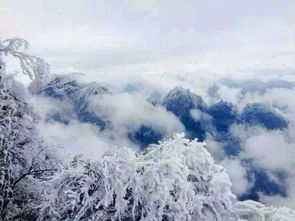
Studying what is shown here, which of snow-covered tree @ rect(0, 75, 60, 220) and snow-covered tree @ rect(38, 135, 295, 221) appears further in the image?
snow-covered tree @ rect(0, 75, 60, 220)

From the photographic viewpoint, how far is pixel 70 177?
36.2 feet

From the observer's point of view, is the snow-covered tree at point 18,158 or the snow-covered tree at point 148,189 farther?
the snow-covered tree at point 18,158

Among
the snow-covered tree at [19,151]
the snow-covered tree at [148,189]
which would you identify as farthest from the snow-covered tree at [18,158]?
the snow-covered tree at [148,189]

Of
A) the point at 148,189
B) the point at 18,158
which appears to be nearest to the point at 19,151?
the point at 18,158

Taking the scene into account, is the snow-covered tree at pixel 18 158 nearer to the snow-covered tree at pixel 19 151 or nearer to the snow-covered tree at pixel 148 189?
the snow-covered tree at pixel 19 151

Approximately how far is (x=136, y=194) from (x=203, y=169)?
5.41ft

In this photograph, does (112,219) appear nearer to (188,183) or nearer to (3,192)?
(188,183)

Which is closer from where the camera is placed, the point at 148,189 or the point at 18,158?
the point at 148,189

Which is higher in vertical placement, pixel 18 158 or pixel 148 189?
pixel 148 189

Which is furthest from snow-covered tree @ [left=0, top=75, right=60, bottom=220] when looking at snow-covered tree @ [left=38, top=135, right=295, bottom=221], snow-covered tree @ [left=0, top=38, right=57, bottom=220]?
snow-covered tree @ [left=38, top=135, right=295, bottom=221]

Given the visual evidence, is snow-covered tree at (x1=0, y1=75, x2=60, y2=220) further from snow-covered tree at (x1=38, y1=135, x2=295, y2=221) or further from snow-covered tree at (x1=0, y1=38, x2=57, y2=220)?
snow-covered tree at (x1=38, y1=135, x2=295, y2=221)

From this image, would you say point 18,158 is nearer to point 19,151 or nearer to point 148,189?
point 19,151

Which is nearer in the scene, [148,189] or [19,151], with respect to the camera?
[148,189]

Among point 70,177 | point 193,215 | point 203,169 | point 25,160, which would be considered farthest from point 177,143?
point 25,160
